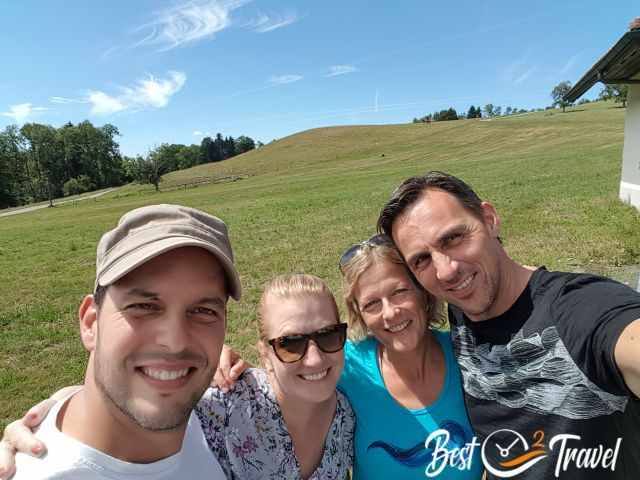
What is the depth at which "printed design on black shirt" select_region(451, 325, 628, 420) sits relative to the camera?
1696 mm

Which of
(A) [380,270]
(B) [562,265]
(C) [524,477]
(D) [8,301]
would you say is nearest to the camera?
(C) [524,477]

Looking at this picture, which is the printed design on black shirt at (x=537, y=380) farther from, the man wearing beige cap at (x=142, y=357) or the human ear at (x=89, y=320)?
the human ear at (x=89, y=320)

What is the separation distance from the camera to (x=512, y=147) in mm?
46656

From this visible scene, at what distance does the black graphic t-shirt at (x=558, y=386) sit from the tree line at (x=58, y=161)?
63957mm

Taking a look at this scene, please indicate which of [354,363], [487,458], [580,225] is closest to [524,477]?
[487,458]

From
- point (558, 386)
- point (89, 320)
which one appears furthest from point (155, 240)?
point (558, 386)

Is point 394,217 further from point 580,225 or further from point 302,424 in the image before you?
point 580,225

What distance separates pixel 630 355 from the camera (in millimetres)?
1535

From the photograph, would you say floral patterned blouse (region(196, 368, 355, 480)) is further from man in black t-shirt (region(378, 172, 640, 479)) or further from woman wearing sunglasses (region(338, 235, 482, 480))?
man in black t-shirt (region(378, 172, 640, 479))

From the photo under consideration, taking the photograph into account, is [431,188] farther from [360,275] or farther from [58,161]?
[58,161]

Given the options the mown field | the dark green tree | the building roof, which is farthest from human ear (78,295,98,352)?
the dark green tree

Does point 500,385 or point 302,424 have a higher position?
point 500,385

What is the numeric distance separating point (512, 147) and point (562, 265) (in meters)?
44.3

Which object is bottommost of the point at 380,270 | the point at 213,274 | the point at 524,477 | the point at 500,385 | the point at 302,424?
the point at 524,477
